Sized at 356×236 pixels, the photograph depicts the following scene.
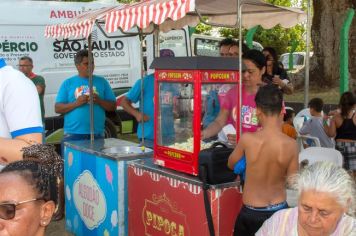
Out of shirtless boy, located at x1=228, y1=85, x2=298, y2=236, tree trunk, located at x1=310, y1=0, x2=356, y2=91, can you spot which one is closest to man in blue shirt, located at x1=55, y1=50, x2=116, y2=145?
shirtless boy, located at x1=228, y1=85, x2=298, y2=236

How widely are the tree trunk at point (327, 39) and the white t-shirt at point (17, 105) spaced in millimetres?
9558

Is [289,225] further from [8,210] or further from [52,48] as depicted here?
[52,48]

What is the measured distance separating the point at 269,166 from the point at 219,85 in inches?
27.3

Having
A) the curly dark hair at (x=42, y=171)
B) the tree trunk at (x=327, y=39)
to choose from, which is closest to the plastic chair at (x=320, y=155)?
the curly dark hair at (x=42, y=171)

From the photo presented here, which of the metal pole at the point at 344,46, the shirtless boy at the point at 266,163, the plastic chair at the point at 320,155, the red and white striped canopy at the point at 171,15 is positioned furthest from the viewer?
the metal pole at the point at 344,46

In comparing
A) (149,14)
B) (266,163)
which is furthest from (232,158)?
(149,14)

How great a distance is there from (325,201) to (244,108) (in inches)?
62.1

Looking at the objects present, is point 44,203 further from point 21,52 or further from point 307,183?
point 21,52

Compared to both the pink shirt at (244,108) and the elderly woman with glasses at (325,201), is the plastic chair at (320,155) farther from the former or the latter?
the elderly woman with glasses at (325,201)

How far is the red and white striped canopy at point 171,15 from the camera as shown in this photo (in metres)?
3.10

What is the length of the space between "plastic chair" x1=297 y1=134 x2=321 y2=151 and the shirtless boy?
2.88 m

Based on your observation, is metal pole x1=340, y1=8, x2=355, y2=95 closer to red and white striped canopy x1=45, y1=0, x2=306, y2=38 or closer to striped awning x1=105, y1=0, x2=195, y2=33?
red and white striped canopy x1=45, y1=0, x2=306, y2=38

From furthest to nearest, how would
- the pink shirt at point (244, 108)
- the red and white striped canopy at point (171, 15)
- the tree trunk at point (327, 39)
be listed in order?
1. the tree trunk at point (327, 39)
2. the pink shirt at point (244, 108)
3. the red and white striped canopy at point (171, 15)

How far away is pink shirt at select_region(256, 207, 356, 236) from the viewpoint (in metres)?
2.15
